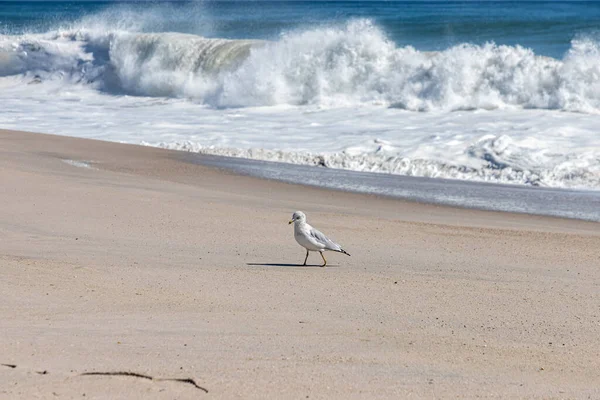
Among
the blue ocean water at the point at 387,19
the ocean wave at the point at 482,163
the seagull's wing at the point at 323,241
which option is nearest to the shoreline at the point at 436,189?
the ocean wave at the point at 482,163

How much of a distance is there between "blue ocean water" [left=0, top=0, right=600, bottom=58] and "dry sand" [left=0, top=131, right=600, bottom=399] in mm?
19746

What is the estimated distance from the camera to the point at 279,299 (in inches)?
241

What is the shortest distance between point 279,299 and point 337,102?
644 inches

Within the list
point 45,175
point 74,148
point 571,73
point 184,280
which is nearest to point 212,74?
point 571,73

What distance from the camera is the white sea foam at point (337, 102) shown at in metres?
15.3

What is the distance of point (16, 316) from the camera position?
17.4 feet

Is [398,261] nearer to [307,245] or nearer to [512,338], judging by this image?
[307,245]

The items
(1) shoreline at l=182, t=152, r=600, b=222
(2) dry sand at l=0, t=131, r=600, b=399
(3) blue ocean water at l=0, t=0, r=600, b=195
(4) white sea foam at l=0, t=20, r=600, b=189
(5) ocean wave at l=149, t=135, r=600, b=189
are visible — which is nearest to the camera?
(2) dry sand at l=0, t=131, r=600, b=399

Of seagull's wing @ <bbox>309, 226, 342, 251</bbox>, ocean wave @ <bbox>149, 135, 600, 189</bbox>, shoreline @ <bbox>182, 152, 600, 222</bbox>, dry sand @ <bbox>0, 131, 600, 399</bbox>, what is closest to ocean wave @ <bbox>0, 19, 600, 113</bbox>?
ocean wave @ <bbox>149, 135, 600, 189</bbox>

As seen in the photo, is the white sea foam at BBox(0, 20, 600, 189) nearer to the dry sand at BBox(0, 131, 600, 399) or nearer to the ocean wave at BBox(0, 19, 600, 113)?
the ocean wave at BBox(0, 19, 600, 113)

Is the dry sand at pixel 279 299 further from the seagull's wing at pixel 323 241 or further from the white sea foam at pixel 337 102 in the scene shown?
the white sea foam at pixel 337 102

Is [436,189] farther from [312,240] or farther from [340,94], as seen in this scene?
[340,94]

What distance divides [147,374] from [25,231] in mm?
3994

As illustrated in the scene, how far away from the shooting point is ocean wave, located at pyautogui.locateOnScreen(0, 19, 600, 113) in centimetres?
2052
